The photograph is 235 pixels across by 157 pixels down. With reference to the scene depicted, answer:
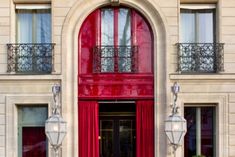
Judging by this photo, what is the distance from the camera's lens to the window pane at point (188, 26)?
61.2 ft

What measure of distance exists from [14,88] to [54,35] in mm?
1894

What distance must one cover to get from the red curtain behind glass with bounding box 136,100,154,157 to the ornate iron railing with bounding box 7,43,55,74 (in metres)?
2.86

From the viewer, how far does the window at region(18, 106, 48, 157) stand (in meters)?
18.4

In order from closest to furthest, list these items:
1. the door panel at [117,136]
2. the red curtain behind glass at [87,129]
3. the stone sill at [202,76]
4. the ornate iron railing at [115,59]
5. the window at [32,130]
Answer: the stone sill at [202,76], the red curtain behind glass at [87,129], the ornate iron railing at [115,59], the window at [32,130], the door panel at [117,136]

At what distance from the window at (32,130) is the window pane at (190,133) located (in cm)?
409

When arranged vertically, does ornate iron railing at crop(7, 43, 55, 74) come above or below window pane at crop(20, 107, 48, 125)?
above

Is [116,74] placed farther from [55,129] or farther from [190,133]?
[190,133]

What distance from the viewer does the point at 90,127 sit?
18156mm

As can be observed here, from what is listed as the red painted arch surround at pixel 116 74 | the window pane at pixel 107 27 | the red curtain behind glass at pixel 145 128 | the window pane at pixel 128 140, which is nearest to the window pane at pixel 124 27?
the red painted arch surround at pixel 116 74

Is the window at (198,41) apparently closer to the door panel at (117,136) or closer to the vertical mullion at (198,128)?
the vertical mullion at (198,128)

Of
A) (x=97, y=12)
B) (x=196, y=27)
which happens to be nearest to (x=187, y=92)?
(x=196, y=27)

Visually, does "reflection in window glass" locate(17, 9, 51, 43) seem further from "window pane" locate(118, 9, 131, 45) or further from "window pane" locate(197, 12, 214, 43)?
"window pane" locate(197, 12, 214, 43)

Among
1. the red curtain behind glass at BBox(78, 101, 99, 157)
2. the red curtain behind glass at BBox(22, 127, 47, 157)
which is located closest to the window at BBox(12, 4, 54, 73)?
the red curtain behind glass at BBox(78, 101, 99, 157)

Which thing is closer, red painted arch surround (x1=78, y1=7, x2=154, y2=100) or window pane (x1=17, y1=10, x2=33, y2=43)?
red painted arch surround (x1=78, y1=7, x2=154, y2=100)
